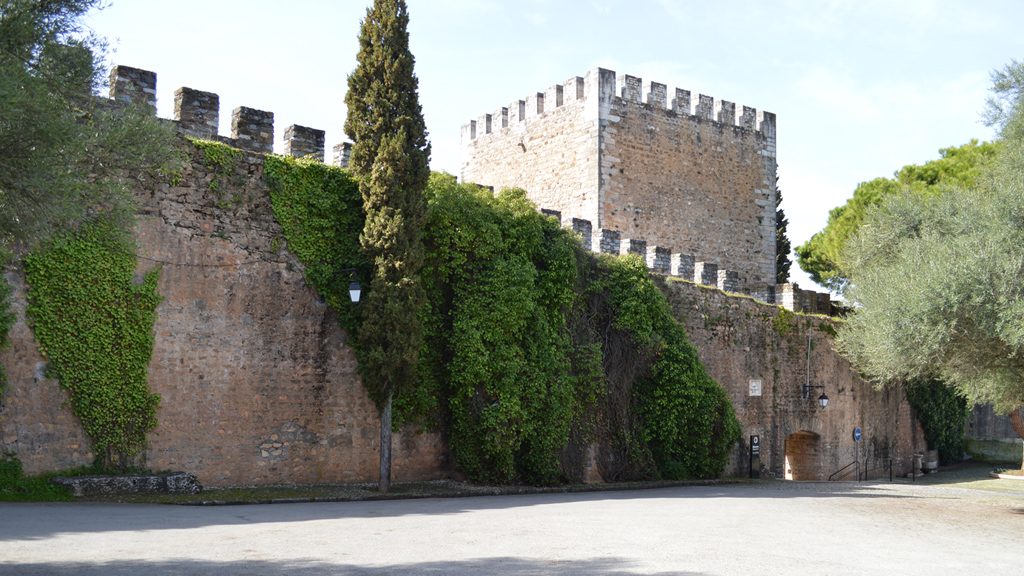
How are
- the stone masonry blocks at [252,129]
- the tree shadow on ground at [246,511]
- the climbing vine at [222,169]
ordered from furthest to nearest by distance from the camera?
the stone masonry blocks at [252,129] → the climbing vine at [222,169] → the tree shadow on ground at [246,511]

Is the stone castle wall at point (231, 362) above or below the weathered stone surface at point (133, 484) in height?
above

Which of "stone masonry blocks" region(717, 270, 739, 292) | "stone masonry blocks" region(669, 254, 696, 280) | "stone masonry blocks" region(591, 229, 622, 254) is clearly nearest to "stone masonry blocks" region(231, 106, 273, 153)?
"stone masonry blocks" region(591, 229, 622, 254)

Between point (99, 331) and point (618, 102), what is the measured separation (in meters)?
16.8

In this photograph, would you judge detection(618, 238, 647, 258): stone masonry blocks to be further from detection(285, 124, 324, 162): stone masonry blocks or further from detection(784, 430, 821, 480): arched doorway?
detection(285, 124, 324, 162): stone masonry blocks

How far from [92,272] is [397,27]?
582 centimetres

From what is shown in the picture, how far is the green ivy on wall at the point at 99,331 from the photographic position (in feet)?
38.8

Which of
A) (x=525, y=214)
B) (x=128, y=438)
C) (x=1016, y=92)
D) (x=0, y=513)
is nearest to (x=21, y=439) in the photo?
(x=128, y=438)

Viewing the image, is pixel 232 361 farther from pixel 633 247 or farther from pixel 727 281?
pixel 727 281

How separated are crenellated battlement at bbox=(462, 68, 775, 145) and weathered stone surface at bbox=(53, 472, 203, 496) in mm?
16352

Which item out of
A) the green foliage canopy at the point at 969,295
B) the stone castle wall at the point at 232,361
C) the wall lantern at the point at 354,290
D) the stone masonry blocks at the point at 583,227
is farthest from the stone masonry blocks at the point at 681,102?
the wall lantern at the point at 354,290

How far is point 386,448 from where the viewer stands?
1398cm

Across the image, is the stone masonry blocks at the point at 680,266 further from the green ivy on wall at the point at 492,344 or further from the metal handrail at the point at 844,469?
the metal handrail at the point at 844,469

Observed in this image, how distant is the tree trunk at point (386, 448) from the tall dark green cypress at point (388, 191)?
0.05 ft

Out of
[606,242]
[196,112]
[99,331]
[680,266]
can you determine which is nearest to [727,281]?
[680,266]
